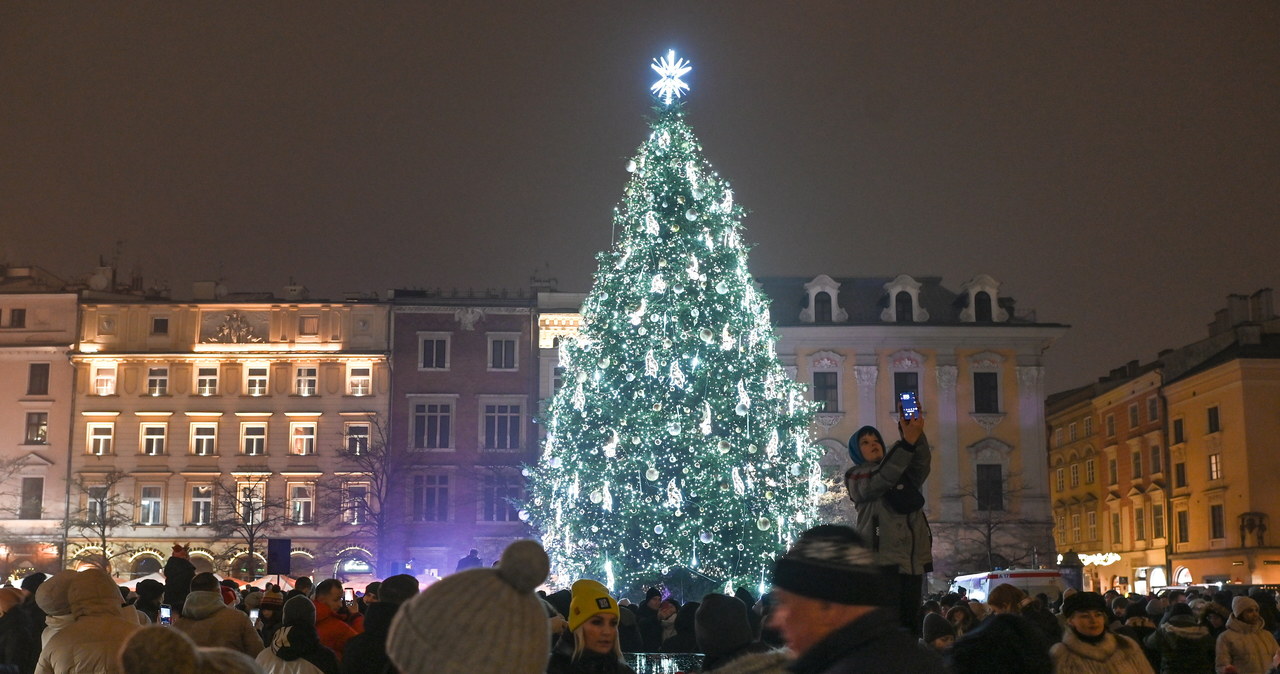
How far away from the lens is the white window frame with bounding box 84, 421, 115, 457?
57.0 metres

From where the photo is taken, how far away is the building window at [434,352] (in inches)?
2259

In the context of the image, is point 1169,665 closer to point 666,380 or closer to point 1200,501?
point 666,380

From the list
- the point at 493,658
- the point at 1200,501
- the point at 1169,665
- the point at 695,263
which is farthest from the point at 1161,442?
the point at 493,658

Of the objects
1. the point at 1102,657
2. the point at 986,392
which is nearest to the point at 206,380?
the point at 986,392

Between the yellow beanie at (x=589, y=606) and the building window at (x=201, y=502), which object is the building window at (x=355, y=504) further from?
the yellow beanie at (x=589, y=606)

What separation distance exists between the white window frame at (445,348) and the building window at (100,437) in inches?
503

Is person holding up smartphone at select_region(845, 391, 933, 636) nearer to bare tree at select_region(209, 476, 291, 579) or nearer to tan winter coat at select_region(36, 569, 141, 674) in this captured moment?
tan winter coat at select_region(36, 569, 141, 674)

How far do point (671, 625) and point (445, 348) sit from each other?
144 ft

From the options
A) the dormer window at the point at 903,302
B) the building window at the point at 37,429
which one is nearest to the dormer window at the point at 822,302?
the dormer window at the point at 903,302

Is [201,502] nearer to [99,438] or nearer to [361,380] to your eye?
[99,438]

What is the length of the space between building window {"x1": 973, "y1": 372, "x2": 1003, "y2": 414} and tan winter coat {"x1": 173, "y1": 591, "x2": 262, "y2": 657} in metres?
49.9

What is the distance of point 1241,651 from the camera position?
1179 centimetres

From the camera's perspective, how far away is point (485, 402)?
188ft

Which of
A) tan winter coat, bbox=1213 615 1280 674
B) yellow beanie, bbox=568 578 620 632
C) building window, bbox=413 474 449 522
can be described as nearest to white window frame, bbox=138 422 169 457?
building window, bbox=413 474 449 522
